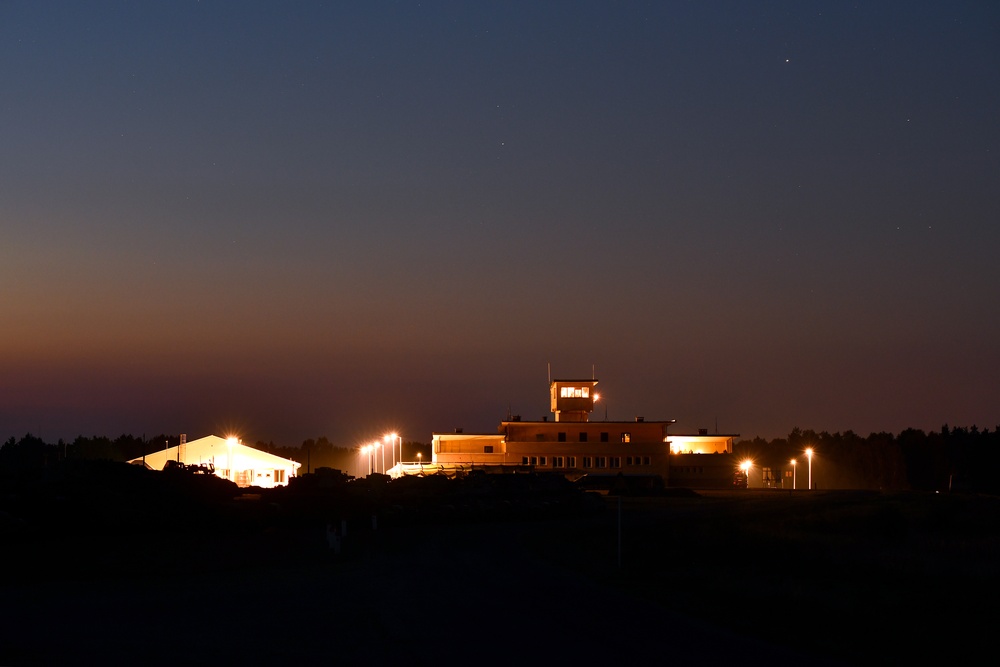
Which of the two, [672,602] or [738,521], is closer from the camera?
[672,602]

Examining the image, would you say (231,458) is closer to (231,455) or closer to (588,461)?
(231,455)

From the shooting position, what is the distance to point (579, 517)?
57.7m

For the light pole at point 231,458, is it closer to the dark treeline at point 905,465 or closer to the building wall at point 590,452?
the building wall at point 590,452

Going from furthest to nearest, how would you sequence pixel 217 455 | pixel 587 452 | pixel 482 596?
pixel 587 452
pixel 217 455
pixel 482 596

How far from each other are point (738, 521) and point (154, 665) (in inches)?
1658

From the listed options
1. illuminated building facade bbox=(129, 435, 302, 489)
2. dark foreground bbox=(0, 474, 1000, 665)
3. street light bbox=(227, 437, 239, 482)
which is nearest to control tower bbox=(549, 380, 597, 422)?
illuminated building facade bbox=(129, 435, 302, 489)

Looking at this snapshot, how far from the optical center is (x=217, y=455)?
78.8m

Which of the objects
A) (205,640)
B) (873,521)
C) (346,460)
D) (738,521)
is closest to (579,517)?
(738,521)

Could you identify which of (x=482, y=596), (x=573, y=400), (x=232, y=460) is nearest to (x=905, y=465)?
(x=573, y=400)

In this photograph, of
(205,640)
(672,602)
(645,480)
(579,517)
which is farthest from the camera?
(645,480)

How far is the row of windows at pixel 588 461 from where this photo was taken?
99312 millimetres

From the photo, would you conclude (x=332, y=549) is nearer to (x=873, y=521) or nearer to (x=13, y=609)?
(x=13, y=609)

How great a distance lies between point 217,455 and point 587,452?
36902 millimetres

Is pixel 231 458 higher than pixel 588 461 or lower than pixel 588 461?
higher
